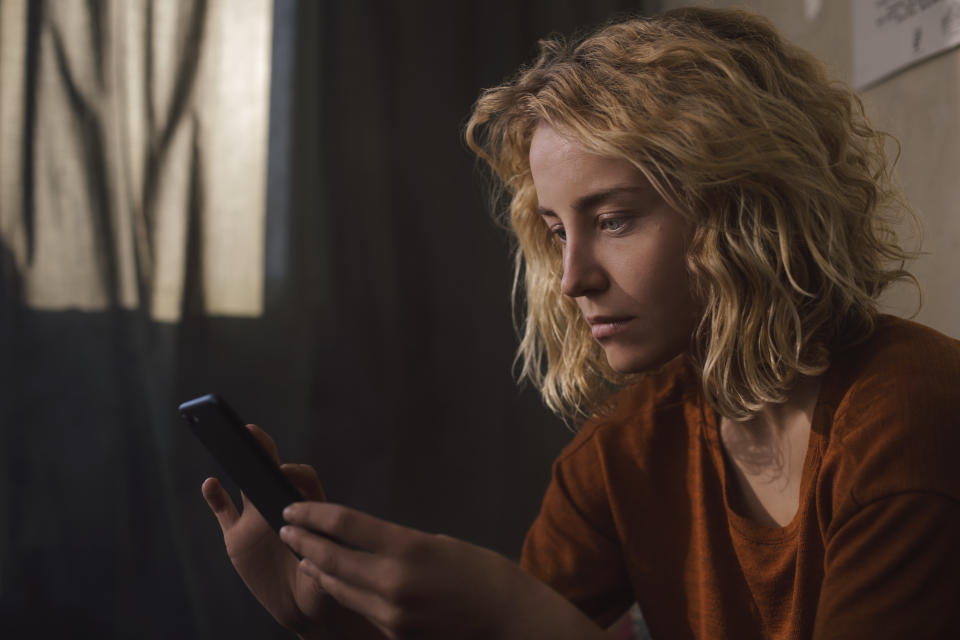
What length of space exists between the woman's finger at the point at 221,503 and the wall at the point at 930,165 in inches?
38.2

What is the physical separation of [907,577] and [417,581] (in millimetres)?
382

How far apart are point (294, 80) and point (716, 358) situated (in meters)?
1.37

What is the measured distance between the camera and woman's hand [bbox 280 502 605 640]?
18.5 inches

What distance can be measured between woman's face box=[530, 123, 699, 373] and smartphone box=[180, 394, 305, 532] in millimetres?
348

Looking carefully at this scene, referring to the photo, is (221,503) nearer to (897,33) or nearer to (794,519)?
(794,519)

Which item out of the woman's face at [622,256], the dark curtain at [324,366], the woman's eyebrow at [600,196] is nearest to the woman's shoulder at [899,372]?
the woman's face at [622,256]

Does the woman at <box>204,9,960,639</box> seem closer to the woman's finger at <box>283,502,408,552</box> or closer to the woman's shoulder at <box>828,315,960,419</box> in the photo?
the woman's shoulder at <box>828,315,960,419</box>

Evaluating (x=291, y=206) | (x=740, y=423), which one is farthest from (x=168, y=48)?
(x=740, y=423)

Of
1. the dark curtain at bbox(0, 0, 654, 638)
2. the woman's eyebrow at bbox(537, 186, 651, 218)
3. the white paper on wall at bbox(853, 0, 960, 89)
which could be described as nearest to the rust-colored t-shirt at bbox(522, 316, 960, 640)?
the woman's eyebrow at bbox(537, 186, 651, 218)

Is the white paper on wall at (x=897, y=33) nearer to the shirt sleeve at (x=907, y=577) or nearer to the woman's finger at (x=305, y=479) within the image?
the shirt sleeve at (x=907, y=577)

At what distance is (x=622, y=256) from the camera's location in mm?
767

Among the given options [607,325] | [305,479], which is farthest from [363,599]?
[607,325]

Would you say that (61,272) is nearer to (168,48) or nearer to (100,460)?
(100,460)

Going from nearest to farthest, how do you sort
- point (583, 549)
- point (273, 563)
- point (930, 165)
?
point (273, 563) → point (583, 549) → point (930, 165)
